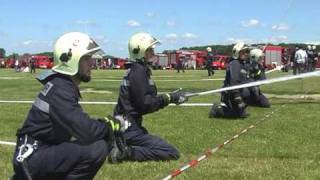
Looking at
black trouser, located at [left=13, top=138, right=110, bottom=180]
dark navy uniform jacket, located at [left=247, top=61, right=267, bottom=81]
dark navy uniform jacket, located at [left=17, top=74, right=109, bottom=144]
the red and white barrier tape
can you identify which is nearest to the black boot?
the red and white barrier tape

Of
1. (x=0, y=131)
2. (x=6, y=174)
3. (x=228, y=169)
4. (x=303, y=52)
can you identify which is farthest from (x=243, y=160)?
(x=303, y=52)

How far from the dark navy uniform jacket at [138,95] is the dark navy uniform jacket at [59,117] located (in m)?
2.79

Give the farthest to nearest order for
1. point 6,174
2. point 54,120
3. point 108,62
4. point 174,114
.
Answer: point 108,62, point 174,114, point 6,174, point 54,120

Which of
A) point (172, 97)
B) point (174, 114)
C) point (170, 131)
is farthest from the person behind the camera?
Result: point (174, 114)

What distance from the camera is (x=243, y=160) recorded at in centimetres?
877

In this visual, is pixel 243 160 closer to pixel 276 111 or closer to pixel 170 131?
pixel 170 131

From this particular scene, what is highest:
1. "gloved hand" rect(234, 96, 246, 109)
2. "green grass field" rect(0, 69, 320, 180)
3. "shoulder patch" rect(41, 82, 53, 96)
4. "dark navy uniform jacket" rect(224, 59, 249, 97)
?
"shoulder patch" rect(41, 82, 53, 96)

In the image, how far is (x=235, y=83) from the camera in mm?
13398

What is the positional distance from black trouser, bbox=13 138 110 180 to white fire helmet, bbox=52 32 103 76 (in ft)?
2.34

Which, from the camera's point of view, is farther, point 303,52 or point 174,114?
point 303,52

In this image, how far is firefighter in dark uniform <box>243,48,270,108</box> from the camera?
1648 centimetres

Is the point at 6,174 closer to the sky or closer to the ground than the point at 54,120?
closer to the ground

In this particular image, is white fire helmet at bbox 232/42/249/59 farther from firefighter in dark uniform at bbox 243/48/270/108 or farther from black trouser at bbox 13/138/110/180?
black trouser at bbox 13/138/110/180

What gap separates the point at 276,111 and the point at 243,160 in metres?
7.03
